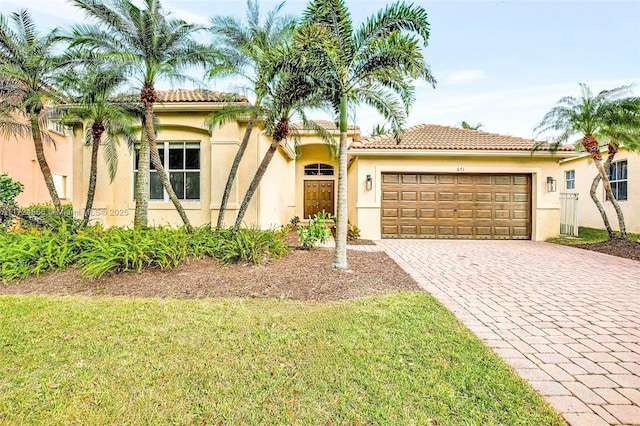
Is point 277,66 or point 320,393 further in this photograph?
point 277,66

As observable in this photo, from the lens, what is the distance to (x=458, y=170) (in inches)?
511

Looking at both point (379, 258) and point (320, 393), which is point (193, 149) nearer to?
point (379, 258)

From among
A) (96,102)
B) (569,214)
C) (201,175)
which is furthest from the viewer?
(569,214)

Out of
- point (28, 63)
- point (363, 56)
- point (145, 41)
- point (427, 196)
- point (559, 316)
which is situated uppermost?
point (145, 41)

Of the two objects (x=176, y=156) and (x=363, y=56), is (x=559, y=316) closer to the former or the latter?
(x=363, y=56)

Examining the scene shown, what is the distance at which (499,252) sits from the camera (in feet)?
33.8

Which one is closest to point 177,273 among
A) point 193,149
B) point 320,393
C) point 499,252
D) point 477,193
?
point 320,393

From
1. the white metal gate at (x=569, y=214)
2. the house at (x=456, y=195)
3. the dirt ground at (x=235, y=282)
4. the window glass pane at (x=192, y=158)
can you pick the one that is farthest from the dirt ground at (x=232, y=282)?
the white metal gate at (x=569, y=214)

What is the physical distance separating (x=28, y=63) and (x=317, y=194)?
13.4m

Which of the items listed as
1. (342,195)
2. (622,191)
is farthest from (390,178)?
(622,191)

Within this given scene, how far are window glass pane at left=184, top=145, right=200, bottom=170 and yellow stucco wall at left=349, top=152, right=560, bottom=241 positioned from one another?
6.10 meters

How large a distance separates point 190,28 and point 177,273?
6022 mm

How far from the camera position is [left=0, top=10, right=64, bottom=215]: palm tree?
7.88 m

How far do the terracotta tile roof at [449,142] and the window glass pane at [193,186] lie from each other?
5950mm
